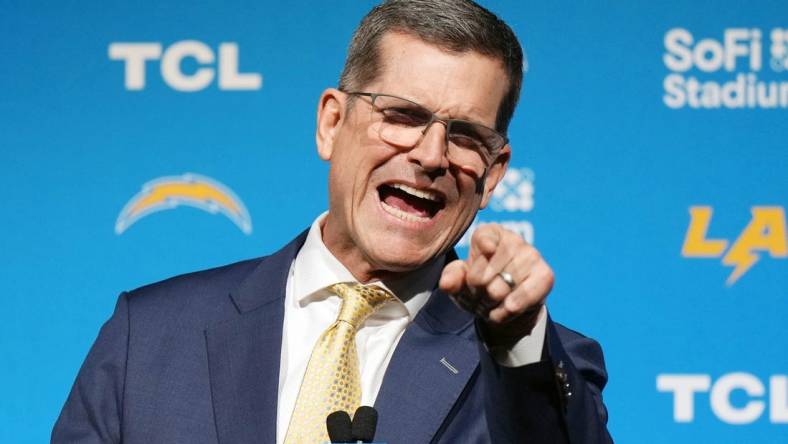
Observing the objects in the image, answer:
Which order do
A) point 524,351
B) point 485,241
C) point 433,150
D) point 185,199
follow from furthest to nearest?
point 185,199, point 433,150, point 524,351, point 485,241

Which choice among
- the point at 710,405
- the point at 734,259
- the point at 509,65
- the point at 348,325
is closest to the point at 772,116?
the point at 734,259

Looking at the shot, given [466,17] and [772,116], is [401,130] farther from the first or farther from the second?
[772,116]

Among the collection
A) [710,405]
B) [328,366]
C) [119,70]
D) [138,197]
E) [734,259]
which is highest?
[119,70]

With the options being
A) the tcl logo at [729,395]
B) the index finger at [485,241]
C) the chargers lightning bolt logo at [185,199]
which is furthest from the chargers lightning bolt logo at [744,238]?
the index finger at [485,241]

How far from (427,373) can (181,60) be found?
1545 millimetres

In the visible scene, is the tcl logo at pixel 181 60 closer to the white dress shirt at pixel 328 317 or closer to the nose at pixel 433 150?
the white dress shirt at pixel 328 317

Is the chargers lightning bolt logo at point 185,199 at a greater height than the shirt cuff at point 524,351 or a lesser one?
greater

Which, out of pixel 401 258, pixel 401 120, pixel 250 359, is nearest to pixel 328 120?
pixel 401 120

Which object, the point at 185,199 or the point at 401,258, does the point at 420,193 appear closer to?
the point at 401,258

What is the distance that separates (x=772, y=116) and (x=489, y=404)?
182 cm

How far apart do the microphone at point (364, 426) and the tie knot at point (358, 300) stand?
53 cm

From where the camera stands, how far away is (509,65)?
5.94 ft

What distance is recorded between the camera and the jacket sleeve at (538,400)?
4.57 feet

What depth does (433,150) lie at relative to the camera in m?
1.71
